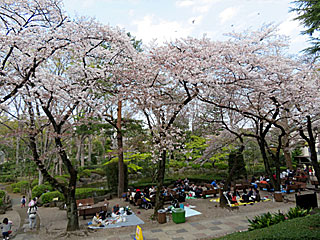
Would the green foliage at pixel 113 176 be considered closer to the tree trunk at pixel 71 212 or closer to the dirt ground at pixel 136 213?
the dirt ground at pixel 136 213

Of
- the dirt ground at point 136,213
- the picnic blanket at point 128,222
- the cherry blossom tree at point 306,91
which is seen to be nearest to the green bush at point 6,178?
the dirt ground at point 136,213

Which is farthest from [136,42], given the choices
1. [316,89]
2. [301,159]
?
[301,159]

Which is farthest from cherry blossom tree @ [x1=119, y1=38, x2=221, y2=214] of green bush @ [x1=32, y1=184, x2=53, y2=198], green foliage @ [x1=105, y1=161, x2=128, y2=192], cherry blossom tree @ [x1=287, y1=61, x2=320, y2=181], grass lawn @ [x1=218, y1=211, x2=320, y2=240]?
green bush @ [x1=32, y1=184, x2=53, y2=198]

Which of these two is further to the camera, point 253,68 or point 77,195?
point 77,195

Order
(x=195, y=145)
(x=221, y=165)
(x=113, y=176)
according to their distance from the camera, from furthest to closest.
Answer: (x=221, y=165), (x=195, y=145), (x=113, y=176)

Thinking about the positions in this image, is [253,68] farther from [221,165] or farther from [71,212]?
[221,165]

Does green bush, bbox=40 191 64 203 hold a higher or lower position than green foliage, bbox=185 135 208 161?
lower

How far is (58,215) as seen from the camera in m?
12.7

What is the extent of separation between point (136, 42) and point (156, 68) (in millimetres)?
9211

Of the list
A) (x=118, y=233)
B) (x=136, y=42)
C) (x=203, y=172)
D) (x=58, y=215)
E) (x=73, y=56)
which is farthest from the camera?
(x=203, y=172)

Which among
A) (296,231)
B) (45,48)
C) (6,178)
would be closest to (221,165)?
(296,231)

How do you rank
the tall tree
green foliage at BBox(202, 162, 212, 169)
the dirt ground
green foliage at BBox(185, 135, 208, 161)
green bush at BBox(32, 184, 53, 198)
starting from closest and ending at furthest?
the tall tree
the dirt ground
green bush at BBox(32, 184, 53, 198)
green foliage at BBox(185, 135, 208, 161)
green foliage at BBox(202, 162, 212, 169)

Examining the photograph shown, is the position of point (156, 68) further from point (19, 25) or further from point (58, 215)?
point (58, 215)

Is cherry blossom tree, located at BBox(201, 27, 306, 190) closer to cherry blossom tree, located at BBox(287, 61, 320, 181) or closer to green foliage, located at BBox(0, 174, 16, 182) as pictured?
cherry blossom tree, located at BBox(287, 61, 320, 181)
